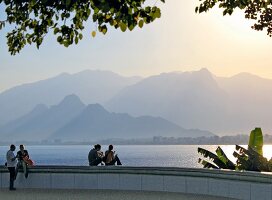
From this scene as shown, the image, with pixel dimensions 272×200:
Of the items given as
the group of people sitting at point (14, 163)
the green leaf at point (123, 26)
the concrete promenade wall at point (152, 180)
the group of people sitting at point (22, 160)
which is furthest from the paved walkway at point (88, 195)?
the green leaf at point (123, 26)

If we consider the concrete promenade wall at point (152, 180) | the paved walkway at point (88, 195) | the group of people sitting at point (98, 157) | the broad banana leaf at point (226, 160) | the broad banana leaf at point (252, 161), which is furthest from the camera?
the group of people sitting at point (98, 157)

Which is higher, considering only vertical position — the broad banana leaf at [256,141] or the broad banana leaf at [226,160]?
the broad banana leaf at [256,141]

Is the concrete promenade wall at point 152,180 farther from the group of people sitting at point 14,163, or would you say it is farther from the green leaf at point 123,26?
the green leaf at point 123,26

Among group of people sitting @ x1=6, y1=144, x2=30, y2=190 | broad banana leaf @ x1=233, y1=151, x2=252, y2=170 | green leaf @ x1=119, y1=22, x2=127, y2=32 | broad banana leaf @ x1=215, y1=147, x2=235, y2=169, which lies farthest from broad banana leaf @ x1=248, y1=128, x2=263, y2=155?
green leaf @ x1=119, y1=22, x2=127, y2=32

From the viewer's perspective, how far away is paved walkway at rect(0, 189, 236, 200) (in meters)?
17.2

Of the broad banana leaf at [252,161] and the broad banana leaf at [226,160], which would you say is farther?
the broad banana leaf at [226,160]

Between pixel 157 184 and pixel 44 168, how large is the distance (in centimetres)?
402

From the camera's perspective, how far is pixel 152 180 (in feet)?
62.5

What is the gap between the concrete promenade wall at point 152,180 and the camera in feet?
52.1

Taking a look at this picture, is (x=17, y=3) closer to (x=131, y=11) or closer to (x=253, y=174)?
(x=131, y=11)

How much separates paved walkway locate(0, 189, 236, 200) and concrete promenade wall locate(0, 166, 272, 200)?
414mm

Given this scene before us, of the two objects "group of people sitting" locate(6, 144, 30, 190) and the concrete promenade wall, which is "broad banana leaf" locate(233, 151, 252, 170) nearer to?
the concrete promenade wall

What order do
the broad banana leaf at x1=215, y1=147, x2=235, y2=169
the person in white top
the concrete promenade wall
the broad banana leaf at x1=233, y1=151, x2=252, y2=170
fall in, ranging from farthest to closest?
the broad banana leaf at x1=215, y1=147, x2=235, y2=169 < the person in white top < the broad banana leaf at x1=233, y1=151, x2=252, y2=170 < the concrete promenade wall

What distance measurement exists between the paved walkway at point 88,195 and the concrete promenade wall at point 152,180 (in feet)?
1.36
